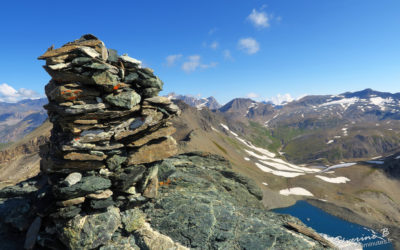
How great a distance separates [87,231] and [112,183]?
383cm

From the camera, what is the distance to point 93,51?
1570cm

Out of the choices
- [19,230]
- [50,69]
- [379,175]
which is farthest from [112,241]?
[379,175]

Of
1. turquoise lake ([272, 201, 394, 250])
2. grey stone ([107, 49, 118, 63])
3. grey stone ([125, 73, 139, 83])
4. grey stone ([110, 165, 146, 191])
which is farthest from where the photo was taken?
turquoise lake ([272, 201, 394, 250])

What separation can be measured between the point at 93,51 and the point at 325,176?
160189 millimetres

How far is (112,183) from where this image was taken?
56.4 feet

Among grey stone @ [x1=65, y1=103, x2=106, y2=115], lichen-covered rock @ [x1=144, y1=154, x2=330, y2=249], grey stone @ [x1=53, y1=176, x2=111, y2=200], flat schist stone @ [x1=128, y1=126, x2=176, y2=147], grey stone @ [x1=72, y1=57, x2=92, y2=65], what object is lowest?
lichen-covered rock @ [x1=144, y1=154, x2=330, y2=249]

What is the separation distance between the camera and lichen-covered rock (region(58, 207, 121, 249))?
14.6 meters

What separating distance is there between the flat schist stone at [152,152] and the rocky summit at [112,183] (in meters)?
0.09

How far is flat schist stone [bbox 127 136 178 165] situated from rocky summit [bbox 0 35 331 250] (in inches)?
3.6

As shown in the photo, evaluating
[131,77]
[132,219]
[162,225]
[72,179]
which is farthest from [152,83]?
[162,225]

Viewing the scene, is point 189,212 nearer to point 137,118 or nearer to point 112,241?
point 112,241

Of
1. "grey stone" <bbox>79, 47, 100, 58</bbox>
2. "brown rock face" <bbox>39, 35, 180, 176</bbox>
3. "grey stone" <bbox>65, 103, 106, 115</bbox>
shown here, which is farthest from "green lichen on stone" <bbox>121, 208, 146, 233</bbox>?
"grey stone" <bbox>79, 47, 100, 58</bbox>

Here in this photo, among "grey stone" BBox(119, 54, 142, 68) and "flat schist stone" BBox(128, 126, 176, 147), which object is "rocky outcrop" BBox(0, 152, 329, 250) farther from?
"grey stone" BBox(119, 54, 142, 68)

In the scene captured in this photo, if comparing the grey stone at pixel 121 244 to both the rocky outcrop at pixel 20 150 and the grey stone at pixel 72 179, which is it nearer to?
the grey stone at pixel 72 179
